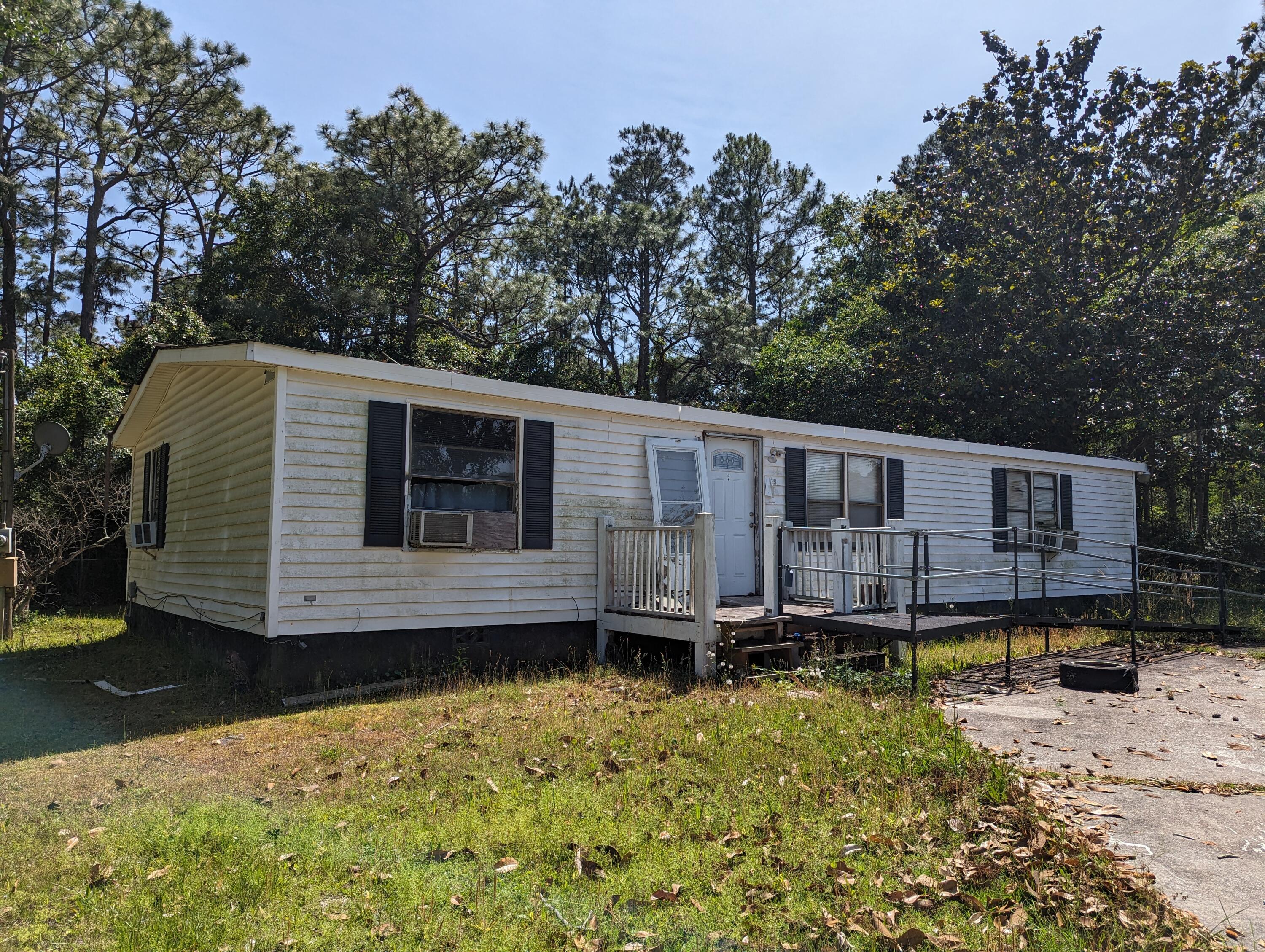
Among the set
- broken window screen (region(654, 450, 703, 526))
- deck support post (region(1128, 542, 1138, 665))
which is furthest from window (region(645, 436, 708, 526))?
deck support post (region(1128, 542, 1138, 665))

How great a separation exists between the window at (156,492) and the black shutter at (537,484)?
18.8ft

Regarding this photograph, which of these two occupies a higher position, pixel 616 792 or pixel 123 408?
pixel 123 408

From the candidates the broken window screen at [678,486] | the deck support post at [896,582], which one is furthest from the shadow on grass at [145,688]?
the deck support post at [896,582]

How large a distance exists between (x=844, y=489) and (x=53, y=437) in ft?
36.2

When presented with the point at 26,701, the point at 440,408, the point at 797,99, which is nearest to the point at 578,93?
the point at 797,99

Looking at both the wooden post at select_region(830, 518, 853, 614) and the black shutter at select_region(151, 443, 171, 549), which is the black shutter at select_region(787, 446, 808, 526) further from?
the black shutter at select_region(151, 443, 171, 549)

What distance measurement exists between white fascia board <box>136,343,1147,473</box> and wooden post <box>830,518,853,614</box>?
1.90 m

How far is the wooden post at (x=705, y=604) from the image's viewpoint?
746 cm

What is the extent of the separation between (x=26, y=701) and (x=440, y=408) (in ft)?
14.5

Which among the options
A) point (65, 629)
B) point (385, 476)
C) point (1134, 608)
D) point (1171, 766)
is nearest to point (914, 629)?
point (1171, 766)

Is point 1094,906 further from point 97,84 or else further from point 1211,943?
point 97,84

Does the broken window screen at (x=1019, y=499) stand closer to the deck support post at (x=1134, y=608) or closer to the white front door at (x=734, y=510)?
the deck support post at (x=1134, y=608)

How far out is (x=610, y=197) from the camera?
26.2 meters

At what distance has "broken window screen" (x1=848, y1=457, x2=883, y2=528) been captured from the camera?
1114 centimetres
